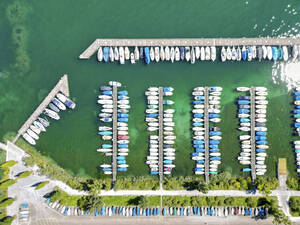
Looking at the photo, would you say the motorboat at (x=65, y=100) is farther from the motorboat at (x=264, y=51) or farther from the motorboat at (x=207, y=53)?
the motorboat at (x=264, y=51)

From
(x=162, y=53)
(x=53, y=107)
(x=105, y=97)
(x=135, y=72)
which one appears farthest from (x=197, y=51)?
(x=53, y=107)

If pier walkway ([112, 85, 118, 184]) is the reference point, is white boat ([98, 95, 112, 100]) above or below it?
above

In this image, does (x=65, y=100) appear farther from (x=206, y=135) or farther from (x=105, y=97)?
(x=206, y=135)

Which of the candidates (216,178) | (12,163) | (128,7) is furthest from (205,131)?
(12,163)

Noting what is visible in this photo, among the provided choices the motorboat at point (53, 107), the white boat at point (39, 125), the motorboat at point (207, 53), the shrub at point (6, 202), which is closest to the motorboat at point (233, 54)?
the motorboat at point (207, 53)

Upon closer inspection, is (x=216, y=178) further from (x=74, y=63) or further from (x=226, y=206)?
(x=74, y=63)

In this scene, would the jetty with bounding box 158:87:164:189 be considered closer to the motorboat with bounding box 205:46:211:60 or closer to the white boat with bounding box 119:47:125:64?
the white boat with bounding box 119:47:125:64

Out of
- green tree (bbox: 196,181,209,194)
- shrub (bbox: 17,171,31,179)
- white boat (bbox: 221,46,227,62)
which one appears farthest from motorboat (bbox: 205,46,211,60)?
shrub (bbox: 17,171,31,179)

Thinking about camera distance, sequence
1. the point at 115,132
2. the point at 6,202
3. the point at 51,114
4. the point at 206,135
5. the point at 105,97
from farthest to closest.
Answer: the point at 51,114 < the point at 115,132 < the point at 105,97 < the point at 206,135 < the point at 6,202
